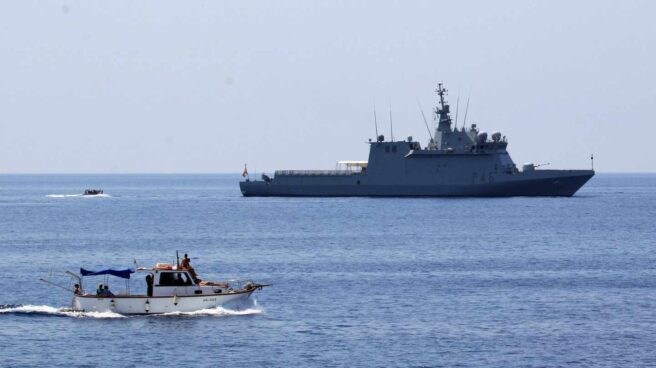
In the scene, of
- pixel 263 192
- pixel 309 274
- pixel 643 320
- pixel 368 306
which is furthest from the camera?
pixel 263 192

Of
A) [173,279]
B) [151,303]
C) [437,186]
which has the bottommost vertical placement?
[151,303]

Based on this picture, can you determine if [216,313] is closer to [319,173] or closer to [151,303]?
[151,303]

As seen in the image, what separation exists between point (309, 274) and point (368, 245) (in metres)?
18.9

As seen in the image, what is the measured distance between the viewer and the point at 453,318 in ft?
146

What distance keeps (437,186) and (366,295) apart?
256 ft

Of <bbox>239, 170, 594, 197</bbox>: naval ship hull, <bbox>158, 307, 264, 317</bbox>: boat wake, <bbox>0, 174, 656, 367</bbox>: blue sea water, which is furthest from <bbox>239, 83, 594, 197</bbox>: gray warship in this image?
<bbox>158, 307, 264, 317</bbox>: boat wake

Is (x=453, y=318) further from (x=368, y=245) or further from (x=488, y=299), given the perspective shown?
(x=368, y=245)

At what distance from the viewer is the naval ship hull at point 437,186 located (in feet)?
414

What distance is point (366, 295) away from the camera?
5069cm

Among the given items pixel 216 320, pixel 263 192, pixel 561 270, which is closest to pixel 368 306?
pixel 216 320

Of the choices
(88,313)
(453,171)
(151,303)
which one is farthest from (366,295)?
(453,171)

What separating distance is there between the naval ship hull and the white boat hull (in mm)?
83935

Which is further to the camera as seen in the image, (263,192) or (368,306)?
(263,192)

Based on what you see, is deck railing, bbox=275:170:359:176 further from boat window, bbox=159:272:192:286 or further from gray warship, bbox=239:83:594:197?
boat window, bbox=159:272:192:286
